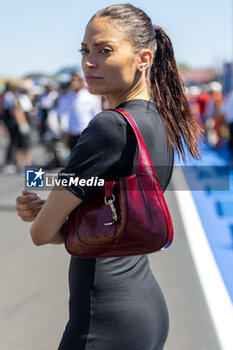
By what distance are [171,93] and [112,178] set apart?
17.6 inches

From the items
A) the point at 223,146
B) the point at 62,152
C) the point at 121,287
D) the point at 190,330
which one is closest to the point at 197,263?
the point at 190,330

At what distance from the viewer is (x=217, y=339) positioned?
3.36 metres

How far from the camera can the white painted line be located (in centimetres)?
349

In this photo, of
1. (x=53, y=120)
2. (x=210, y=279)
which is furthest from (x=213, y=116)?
(x=210, y=279)

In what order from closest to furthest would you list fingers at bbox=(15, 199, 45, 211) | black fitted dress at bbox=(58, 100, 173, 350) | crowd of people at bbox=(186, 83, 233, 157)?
black fitted dress at bbox=(58, 100, 173, 350)
fingers at bbox=(15, 199, 45, 211)
crowd of people at bbox=(186, 83, 233, 157)

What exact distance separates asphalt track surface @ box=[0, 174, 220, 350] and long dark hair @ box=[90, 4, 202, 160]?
6.70 ft

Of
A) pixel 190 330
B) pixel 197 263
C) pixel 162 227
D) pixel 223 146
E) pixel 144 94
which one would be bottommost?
pixel 223 146

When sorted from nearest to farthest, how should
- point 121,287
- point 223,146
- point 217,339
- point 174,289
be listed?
point 121,287 < point 217,339 < point 174,289 < point 223,146

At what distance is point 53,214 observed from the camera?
1.46 meters

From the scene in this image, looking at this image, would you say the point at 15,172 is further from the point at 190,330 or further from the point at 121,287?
the point at 121,287

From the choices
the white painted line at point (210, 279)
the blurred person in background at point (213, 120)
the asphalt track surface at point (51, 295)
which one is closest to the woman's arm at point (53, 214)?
the asphalt track surface at point (51, 295)

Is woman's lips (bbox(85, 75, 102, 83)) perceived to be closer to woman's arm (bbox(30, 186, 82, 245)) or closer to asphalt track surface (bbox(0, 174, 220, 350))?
woman's arm (bbox(30, 186, 82, 245))

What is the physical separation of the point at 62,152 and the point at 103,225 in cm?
986

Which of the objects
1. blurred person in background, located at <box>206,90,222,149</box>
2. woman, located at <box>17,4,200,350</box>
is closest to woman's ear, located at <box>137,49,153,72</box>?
woman, located at <box>17,4,200,350</box>
